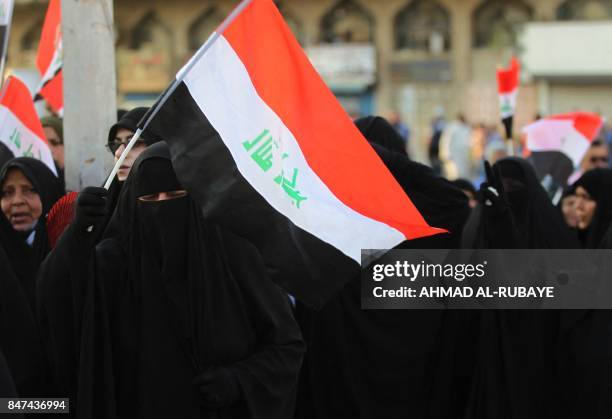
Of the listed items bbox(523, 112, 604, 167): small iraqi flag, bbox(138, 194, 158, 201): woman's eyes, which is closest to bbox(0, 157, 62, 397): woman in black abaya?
bbox(138, 194, 158, 201): woman's eyes

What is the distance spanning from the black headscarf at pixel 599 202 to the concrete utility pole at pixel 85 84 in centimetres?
269

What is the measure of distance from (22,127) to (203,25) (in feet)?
70.3

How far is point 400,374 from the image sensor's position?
15.2ft

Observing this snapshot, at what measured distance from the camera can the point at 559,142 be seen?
6988mm

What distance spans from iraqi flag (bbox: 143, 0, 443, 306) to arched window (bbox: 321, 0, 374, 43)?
21.4m

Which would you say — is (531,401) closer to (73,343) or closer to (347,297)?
(347,297)

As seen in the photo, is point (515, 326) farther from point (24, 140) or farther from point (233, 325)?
point (24, 140)

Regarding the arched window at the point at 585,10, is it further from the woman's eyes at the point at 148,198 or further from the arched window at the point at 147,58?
the woman's eyes at the point at 148,198

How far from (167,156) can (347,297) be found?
64.7 inches

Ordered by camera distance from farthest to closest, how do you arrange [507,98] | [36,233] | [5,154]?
1. [507,98]
2. [5,154]
3. [36,233]

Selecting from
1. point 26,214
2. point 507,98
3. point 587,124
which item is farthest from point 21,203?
point 587,124

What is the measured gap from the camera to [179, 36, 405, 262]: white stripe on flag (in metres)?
2.94

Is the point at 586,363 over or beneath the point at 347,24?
beneath

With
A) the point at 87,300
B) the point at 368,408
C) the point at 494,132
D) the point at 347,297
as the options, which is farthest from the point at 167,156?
the point at 494,132
